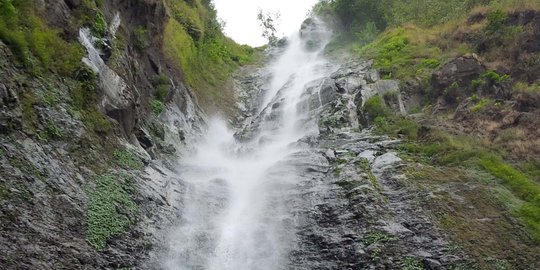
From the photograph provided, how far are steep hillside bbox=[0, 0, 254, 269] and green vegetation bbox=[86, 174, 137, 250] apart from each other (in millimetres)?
30

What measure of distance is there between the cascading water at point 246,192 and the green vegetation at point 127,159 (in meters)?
1.76

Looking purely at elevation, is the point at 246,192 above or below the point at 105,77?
below

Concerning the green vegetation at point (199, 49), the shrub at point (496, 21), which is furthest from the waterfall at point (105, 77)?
the shrub at point (496, 21)

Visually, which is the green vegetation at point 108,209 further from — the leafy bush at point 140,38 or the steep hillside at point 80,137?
the leafy bush at point 140,38

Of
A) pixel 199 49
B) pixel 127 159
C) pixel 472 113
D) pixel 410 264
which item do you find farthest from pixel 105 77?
pixel 199 49

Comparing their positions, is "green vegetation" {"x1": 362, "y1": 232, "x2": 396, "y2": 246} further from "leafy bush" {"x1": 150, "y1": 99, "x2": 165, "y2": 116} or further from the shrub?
the shrub

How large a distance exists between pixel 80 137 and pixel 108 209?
6.72ft

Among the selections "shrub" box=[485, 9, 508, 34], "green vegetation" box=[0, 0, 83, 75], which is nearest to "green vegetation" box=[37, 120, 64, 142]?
"green vegetation" box=[0, 0, 83, 75]

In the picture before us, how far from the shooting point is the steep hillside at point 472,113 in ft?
Answer: 35.0

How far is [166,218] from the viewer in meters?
11.9

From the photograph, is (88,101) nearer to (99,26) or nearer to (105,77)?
(105,77)

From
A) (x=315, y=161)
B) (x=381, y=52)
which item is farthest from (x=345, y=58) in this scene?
(x=315, y=161)

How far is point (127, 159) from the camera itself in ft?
40.9

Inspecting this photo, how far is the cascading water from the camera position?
37.3 feet
